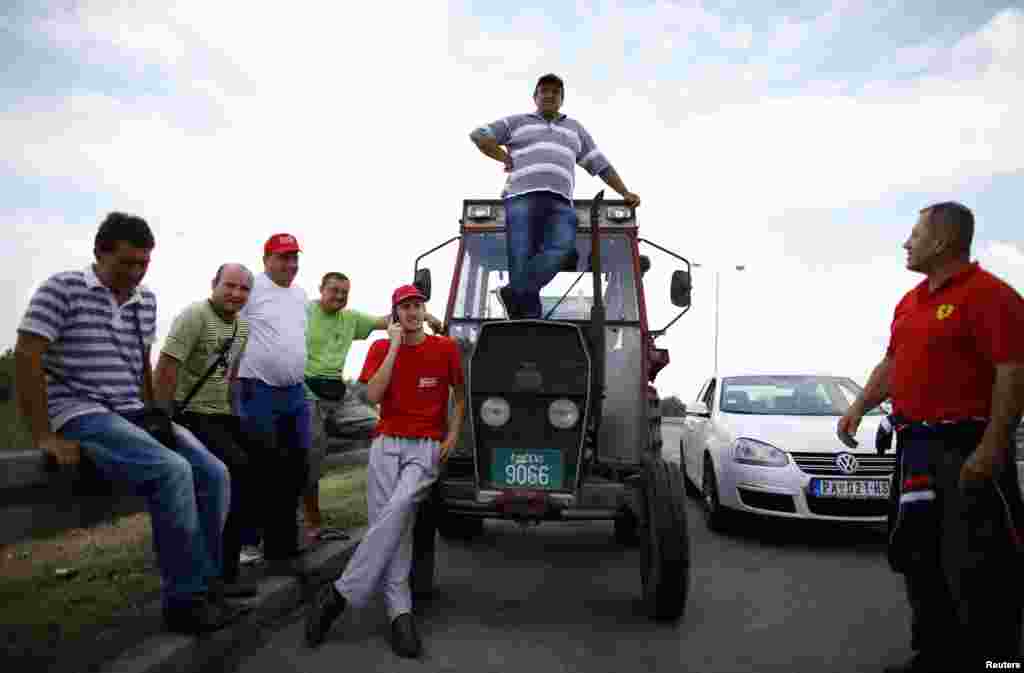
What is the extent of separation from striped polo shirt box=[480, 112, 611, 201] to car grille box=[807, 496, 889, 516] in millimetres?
3398

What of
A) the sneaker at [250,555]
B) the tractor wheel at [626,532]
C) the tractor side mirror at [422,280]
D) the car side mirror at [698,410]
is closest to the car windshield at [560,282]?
the tractor side mirror at [422,280]

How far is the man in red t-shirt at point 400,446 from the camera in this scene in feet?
13.1

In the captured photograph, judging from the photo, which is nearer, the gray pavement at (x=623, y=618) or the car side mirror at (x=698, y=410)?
the gray pavement at (x=623, y=618)

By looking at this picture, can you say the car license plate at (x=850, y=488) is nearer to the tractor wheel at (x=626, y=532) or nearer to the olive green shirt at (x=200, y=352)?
the tractor wheel at (x=626, y=532)

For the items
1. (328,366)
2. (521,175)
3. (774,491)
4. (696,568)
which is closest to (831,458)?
(774,491)

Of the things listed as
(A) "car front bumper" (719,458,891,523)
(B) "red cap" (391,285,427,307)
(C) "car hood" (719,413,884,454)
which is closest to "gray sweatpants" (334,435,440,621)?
(B) "red cap" (391,285,427,307)

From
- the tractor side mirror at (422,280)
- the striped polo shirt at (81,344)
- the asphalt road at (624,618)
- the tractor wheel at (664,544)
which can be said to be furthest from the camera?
the tractor side mirror at (422,280)

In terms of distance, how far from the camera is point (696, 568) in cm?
575

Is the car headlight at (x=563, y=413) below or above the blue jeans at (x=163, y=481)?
above

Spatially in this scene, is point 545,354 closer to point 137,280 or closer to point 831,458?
point 137,280

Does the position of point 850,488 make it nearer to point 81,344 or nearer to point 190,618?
point 190,618

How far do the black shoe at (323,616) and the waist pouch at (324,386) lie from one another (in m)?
2.30

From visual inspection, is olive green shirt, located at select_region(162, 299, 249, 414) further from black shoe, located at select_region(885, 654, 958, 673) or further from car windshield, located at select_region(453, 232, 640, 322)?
black shoe, located at select_region(885, 654, 958, 673)

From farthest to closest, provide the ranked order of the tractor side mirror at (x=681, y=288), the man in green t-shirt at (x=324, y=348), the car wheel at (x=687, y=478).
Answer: the car wheel at (x=687, y=478), the man in green t-shirt at (x=324, y=348), the tractor side mirror at (x=681, y=288)
